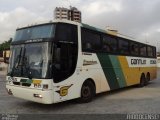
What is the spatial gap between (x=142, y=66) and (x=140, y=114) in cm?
897

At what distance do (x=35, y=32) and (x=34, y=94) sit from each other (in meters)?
2.26

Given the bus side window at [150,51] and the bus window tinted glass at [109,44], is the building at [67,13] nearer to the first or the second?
the bus side window at [150,51]

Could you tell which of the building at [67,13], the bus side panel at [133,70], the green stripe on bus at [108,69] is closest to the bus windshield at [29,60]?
the green stripe on bus at [108,69]

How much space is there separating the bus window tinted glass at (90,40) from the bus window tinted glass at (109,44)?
0.55m

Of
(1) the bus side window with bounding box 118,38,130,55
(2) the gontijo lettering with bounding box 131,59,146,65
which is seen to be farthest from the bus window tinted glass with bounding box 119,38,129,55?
(2) the gontijo lettering with bounding box 131,59,146,65

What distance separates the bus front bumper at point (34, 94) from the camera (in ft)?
30.3

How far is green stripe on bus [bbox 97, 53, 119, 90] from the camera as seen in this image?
41.5 feet

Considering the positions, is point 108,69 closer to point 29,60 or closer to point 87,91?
point 87,91

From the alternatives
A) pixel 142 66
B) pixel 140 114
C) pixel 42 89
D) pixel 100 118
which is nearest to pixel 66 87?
pixel 42 89

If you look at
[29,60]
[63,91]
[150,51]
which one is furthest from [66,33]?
[150,51]

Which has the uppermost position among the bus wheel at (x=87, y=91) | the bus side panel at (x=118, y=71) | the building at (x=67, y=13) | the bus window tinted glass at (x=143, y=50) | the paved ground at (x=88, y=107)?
the building at (x=67, y=13)

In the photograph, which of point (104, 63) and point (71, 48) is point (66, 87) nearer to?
point (71, 48)

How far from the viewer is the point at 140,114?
912 centimetres

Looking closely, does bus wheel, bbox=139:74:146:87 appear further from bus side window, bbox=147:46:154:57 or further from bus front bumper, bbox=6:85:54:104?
bus front bumper, bbox=6:85:54:104
